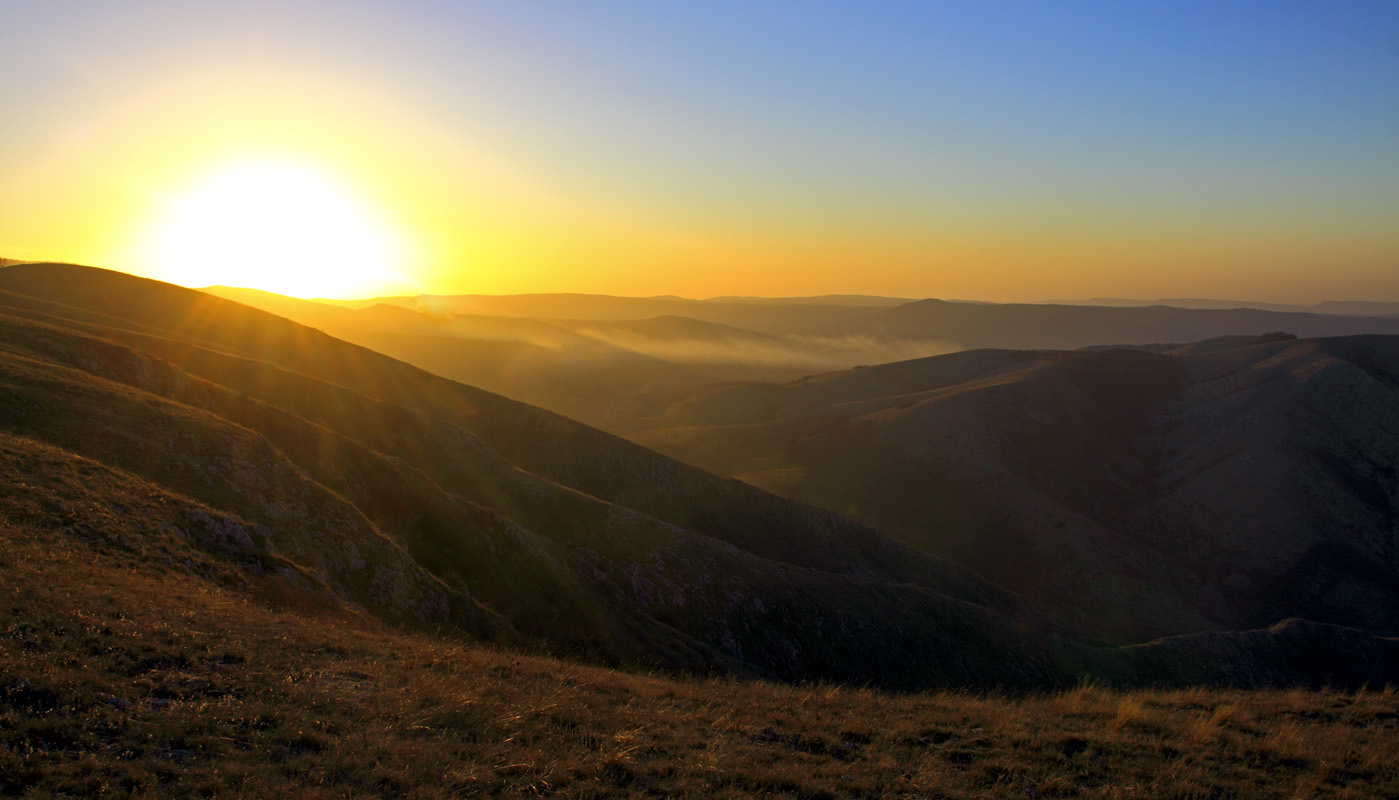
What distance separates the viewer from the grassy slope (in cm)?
818

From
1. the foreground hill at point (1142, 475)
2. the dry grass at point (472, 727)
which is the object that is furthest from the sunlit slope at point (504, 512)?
the foreground hill at point (1142, 475)

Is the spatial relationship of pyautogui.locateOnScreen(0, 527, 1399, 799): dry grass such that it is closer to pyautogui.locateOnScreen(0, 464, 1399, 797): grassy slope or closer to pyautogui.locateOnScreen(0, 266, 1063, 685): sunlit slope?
pyautogui.locateOnScreen(0, 464, 1399, 797): grassy slope

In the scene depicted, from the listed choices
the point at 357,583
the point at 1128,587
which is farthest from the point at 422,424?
the point at 1128,587

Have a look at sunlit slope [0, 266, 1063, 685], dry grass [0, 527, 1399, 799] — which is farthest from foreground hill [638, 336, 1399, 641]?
dry grass [0, 527, 1399, 799]

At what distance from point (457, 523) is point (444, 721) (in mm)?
15931

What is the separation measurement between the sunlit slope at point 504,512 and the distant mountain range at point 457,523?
0.36ft

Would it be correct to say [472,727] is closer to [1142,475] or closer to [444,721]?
[444,721]

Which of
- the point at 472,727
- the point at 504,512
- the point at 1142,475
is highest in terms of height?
the point at 472,727

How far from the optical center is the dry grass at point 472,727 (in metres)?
8.12

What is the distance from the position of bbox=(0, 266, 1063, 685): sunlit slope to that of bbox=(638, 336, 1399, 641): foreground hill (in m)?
18.0

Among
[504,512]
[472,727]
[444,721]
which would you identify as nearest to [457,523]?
[504,512]

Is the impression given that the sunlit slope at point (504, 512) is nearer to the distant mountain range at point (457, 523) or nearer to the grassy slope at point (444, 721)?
the distant mountain range at point (457, 523)

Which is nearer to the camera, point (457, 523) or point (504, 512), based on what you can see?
point (457, 523)

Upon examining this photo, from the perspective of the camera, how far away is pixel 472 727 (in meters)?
10.2
